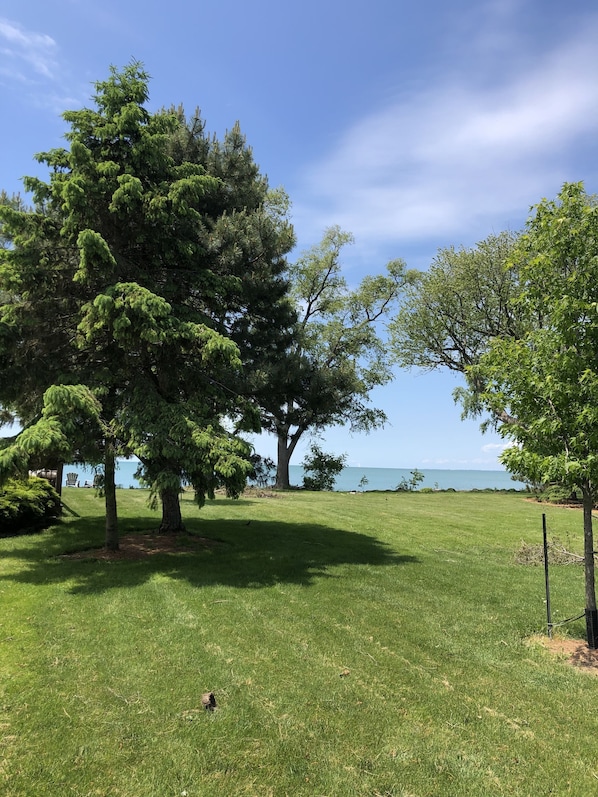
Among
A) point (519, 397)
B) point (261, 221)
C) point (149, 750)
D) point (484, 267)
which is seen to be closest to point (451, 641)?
point (519, 397)

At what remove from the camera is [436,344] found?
2922 centimetres

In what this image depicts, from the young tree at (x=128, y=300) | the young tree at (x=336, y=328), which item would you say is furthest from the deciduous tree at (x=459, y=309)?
the young tree at (x=128, y=300)

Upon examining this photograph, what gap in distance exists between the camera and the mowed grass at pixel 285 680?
139 inches

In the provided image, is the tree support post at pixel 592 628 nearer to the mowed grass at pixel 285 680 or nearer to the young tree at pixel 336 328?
the mowed grass at pixel 285 680

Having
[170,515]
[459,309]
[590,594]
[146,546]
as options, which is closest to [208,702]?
[590,594]

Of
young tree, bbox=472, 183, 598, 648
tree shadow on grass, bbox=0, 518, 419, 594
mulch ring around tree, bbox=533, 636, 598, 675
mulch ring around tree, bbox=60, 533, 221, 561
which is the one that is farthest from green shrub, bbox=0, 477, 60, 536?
mulch ring around tree, bbox=533, 636, 598, 675

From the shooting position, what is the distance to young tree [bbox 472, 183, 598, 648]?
5801 mm

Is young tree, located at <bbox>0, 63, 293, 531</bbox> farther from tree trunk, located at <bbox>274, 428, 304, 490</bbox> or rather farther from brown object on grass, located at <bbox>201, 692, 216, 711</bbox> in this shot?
tree trunk, located at <bbox>274, 428, 304, 490</bbox>

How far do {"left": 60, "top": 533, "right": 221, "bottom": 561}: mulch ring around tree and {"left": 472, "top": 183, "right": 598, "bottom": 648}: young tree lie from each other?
24.1 feet

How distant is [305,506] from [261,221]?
10495 mm

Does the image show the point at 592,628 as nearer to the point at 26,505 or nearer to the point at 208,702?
the point at 208,702

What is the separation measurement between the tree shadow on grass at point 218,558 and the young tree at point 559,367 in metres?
4.48

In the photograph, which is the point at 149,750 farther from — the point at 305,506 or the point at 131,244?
the point at 305,506

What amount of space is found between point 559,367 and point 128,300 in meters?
6.94
